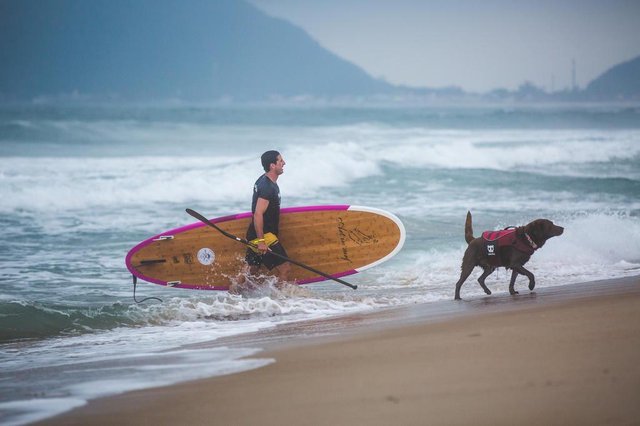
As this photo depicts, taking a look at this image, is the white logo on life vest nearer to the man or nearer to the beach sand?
the man

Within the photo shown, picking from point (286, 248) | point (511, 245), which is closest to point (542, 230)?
point (511, 245)

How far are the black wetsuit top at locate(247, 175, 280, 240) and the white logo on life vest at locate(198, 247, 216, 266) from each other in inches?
24.0

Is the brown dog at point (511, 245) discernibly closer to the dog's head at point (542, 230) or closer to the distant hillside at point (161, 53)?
the dog's head at point (542, 230)

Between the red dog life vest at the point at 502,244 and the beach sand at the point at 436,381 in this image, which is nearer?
the beach sand at the point at 436,381

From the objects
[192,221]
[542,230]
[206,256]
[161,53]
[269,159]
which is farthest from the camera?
[161,53]

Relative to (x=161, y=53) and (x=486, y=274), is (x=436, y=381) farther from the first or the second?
(x=161, y=53)

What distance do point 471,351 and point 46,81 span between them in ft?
410

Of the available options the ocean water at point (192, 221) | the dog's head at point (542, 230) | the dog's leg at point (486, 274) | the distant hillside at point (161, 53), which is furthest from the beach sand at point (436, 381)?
the distant hillside at point (161, 53)

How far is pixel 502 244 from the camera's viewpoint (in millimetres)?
6703

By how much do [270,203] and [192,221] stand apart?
6.21 m

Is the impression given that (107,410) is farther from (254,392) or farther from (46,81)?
(46,81)

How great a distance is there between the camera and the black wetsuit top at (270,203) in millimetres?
6973

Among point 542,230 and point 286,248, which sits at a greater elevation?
point 542,230

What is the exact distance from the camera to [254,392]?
417 centimetres
